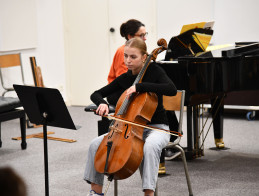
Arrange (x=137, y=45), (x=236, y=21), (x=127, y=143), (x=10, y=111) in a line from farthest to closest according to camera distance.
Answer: (x=236, y=21)
(x=10, y=111)
(x=137, y=45)
(x=127, y=143)

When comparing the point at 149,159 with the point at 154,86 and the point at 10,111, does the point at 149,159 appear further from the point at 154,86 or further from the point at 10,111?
the point at 10,111

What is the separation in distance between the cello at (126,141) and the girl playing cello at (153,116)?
6cm

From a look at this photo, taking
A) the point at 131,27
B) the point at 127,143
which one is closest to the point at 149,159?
the point at 127,143

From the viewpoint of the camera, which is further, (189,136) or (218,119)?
(218,119)

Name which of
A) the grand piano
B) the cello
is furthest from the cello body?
the grand piano

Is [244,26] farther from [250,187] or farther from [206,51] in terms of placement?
[250,187]

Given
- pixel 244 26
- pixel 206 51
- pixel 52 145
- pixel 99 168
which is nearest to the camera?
pixel 99 168

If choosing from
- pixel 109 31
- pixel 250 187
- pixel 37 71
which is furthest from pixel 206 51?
pixel 109 31

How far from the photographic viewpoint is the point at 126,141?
186 cm

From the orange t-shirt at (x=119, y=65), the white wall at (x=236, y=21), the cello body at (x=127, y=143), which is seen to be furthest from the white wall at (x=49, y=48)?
the cello body at (x=127, y=143)

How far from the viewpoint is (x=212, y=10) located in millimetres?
5305

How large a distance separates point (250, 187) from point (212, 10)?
3.28 metres

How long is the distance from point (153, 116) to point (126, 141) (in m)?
0.38

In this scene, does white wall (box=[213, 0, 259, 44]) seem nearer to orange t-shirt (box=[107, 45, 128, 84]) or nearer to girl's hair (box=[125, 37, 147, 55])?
orange t-shirt (box=[107, 45, 128, 84])
